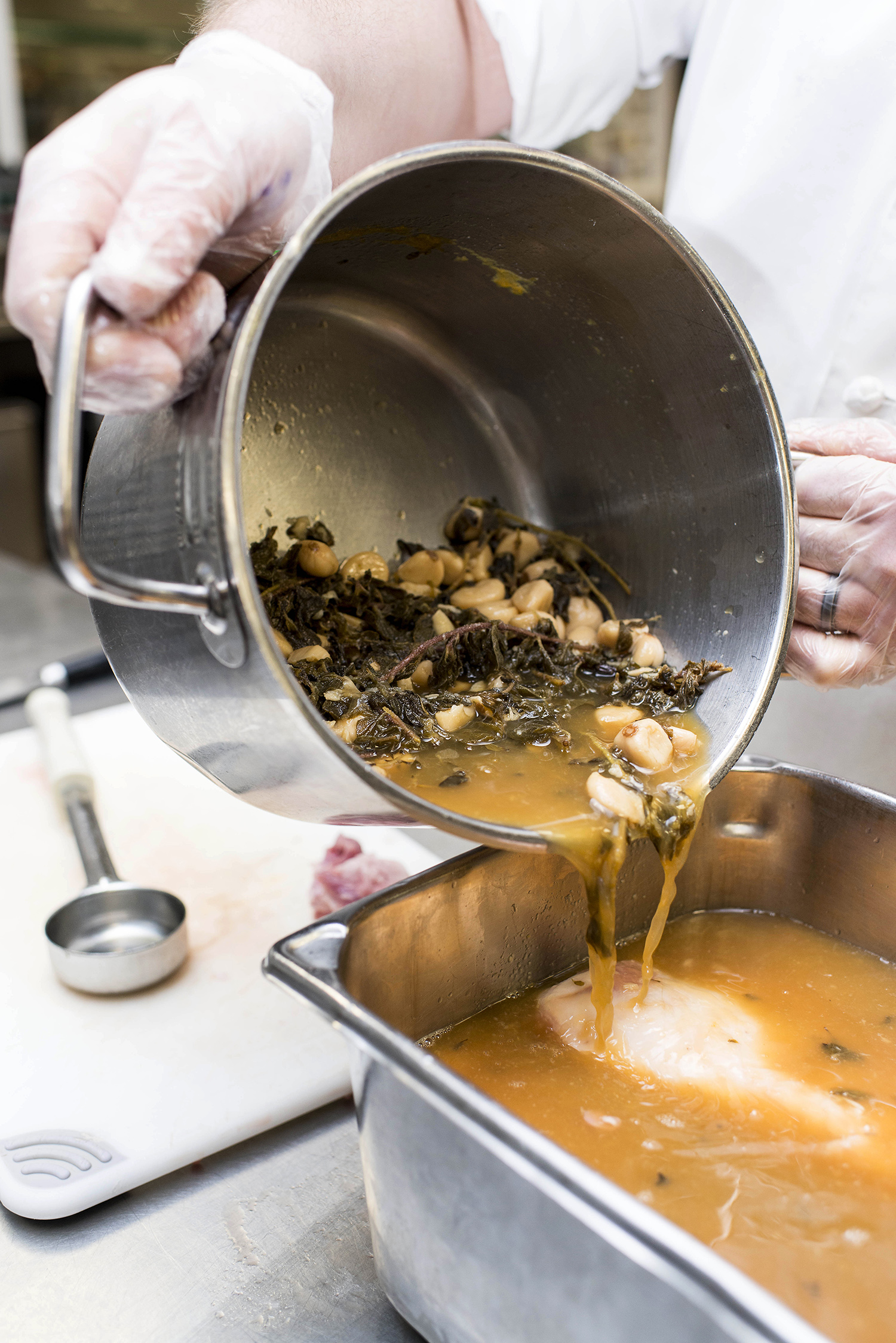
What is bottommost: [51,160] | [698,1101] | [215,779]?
[698,1101]

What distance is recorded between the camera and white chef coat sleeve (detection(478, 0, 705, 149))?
4.81 ft

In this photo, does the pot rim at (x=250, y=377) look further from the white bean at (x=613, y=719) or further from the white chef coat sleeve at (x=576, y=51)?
the white chef coat sleeve at (x=576, y=51)

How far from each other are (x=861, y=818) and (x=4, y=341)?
4024 mm

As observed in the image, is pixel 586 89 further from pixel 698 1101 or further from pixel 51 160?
pixel 698 1101

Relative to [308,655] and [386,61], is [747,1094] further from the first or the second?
[386,61]

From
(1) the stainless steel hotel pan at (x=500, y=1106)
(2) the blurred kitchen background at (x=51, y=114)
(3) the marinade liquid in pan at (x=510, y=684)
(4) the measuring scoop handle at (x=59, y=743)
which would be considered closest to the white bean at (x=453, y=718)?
(3) the marinade liquid in pan at (x=510, y=684)

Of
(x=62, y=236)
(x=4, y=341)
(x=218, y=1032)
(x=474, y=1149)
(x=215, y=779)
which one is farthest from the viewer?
(x=4, y=341)

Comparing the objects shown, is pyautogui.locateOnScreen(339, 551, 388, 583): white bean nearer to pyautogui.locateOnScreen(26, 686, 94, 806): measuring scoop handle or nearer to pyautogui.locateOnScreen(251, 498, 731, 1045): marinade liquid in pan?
pyautogui.locateOnScreen(251, 498, 731, 1045): marinade liquid in pan

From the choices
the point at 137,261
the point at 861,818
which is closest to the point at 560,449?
the point at 861,818

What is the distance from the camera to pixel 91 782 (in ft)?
5.05

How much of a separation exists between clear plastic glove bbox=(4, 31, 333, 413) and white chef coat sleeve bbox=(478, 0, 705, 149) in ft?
2.26

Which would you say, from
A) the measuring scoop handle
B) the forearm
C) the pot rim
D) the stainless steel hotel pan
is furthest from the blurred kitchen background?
the pot rim

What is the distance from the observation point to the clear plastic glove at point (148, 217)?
0.77 meters

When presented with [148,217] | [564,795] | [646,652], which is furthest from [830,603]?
[148,217]
